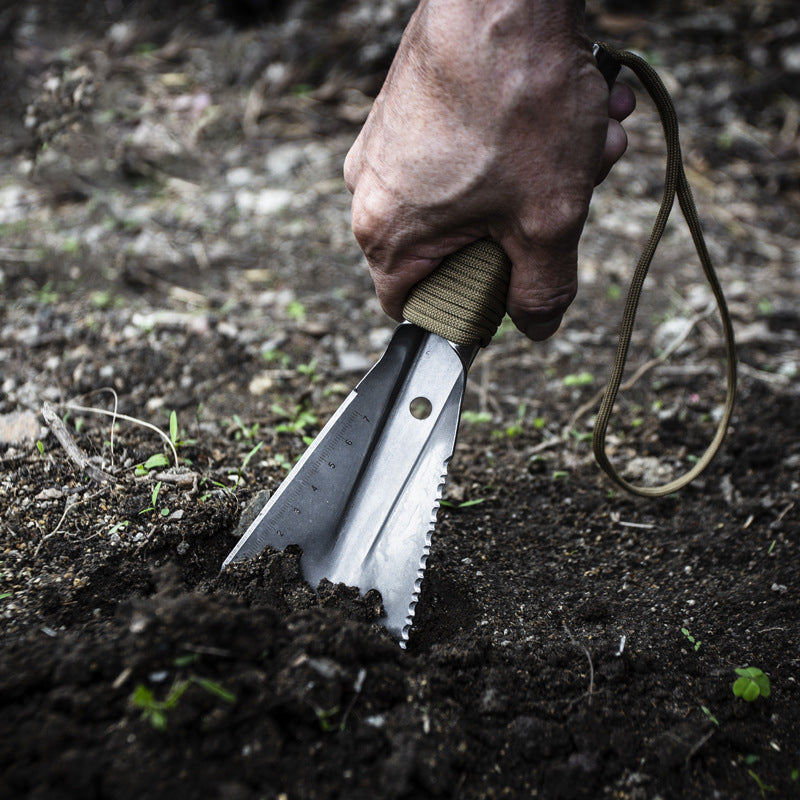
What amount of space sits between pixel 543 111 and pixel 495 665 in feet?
3.35

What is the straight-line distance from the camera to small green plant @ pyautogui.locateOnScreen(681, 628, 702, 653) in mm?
1422

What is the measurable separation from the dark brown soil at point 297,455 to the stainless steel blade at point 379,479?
6 centimetres

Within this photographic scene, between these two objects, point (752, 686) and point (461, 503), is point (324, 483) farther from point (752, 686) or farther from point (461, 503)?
point (752, 686)

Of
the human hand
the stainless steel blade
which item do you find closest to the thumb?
the human hand

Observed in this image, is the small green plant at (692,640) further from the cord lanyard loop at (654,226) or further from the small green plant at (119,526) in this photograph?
the small green plant at (119,526)

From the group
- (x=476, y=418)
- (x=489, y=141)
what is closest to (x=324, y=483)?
(x=489, y=141)

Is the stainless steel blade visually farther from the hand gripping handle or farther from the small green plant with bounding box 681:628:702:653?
the small green plant with bounding box 681:628:702:653

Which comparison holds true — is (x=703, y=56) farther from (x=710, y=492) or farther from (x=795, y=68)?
(x=710, y=492)

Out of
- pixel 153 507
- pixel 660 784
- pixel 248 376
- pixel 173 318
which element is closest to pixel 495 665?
pixel 660 784

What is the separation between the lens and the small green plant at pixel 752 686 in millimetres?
1267

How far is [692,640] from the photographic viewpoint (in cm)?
144

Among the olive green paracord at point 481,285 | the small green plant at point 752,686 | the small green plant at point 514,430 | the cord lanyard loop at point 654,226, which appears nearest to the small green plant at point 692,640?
the small green plant at point 752,686

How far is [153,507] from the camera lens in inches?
59.9

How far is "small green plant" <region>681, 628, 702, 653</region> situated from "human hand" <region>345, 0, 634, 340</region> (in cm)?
79
